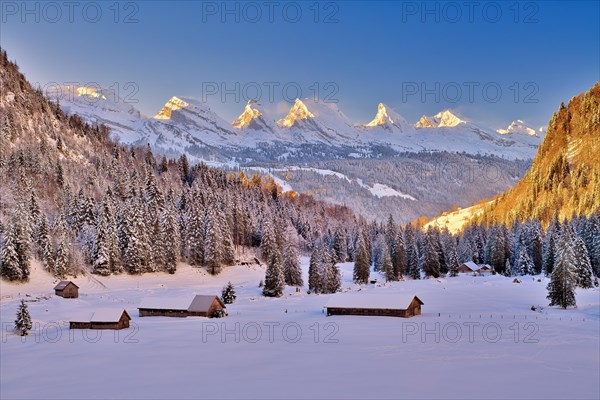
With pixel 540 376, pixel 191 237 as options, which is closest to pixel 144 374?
pixel 540 376

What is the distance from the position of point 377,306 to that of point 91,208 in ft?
198

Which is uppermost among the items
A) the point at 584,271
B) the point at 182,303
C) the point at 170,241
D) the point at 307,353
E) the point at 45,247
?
the point at 170,241

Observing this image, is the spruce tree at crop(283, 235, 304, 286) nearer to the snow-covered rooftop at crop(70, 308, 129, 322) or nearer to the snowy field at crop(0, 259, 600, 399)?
the snowy field at crop(0, 259, 600, 399)

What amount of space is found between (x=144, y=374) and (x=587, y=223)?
94905 millimetres

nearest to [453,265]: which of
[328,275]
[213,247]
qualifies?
[328,275]

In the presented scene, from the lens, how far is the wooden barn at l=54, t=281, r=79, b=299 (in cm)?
7188

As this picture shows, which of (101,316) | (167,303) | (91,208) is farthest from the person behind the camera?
(91,208)

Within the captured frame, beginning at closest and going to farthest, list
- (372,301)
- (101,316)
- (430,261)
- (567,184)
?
(101,316) < (372,301) < (430,261) < (567,184)

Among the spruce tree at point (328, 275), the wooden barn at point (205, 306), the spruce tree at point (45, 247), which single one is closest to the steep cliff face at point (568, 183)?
the spruce tree at point (328, 275)

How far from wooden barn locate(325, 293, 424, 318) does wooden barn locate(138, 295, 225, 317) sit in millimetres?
12929

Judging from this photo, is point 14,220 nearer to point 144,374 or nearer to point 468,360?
point 144,374

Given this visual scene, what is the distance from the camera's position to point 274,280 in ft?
259

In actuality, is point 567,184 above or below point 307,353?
above

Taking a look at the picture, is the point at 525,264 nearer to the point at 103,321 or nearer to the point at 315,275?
the point at 315,275
